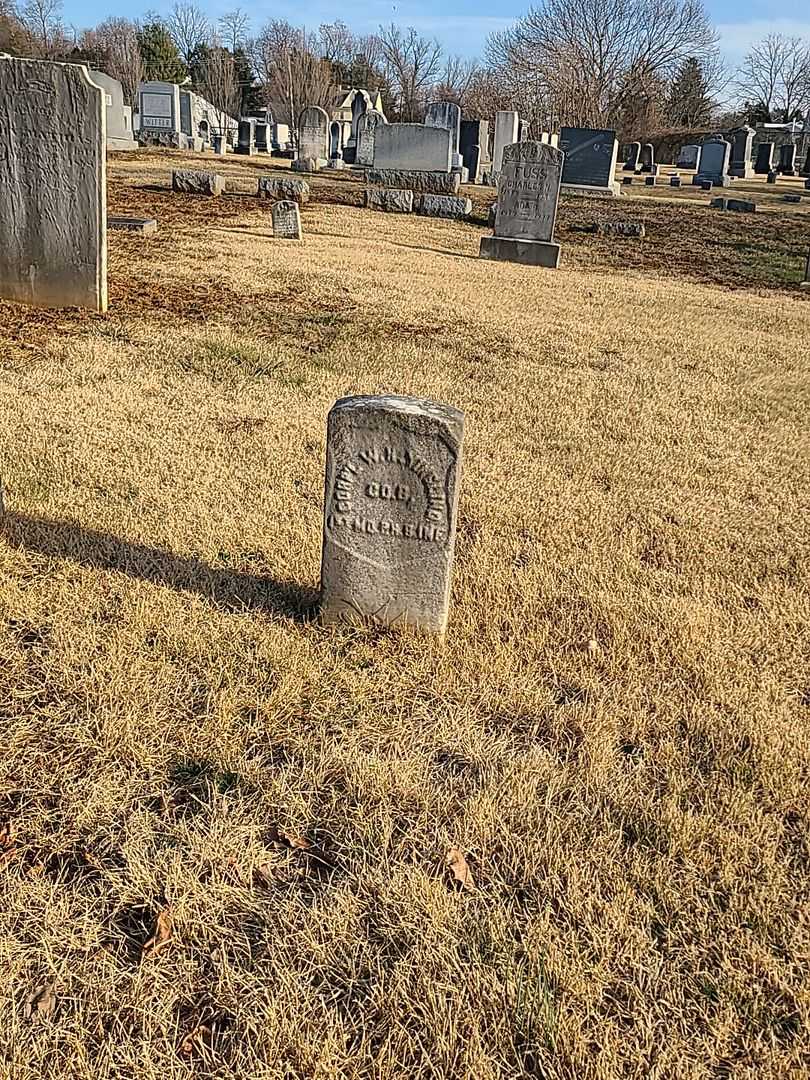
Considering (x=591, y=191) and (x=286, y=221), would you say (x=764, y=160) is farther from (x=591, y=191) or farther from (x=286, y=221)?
(x=286, y=221)

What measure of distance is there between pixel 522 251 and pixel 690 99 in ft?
174

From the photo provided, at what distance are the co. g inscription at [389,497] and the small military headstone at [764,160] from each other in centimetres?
4945

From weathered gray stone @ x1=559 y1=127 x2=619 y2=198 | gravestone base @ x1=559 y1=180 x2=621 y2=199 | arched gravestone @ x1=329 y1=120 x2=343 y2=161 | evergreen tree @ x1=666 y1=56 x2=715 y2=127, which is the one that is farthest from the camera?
evergreen tree @ x1=666 y1=56 x2=715 y2=127

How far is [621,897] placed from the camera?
202 centimetres

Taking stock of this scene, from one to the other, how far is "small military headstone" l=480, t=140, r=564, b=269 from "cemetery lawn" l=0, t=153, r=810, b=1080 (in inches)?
326

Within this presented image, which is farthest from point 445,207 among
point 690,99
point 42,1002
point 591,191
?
point 690,99

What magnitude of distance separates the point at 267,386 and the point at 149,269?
15.1 feet

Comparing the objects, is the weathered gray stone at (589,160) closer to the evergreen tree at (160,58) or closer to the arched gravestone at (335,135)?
the arched gravestone at (335,135)

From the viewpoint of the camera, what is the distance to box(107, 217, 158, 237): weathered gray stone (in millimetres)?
11859

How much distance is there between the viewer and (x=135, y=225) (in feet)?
39.1

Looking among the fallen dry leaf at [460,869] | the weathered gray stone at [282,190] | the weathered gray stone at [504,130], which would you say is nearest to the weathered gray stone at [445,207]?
the weathered gray stone at [282,190]

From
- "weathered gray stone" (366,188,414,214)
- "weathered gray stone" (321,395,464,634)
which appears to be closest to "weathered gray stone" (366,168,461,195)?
"weathered gray stone" (366,188,414,214)

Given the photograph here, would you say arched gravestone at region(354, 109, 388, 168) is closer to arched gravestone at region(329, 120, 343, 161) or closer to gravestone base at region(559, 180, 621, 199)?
arched gravestone at region(329, 120, 343, 161)

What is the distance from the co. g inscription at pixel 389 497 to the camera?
2.79 meters
